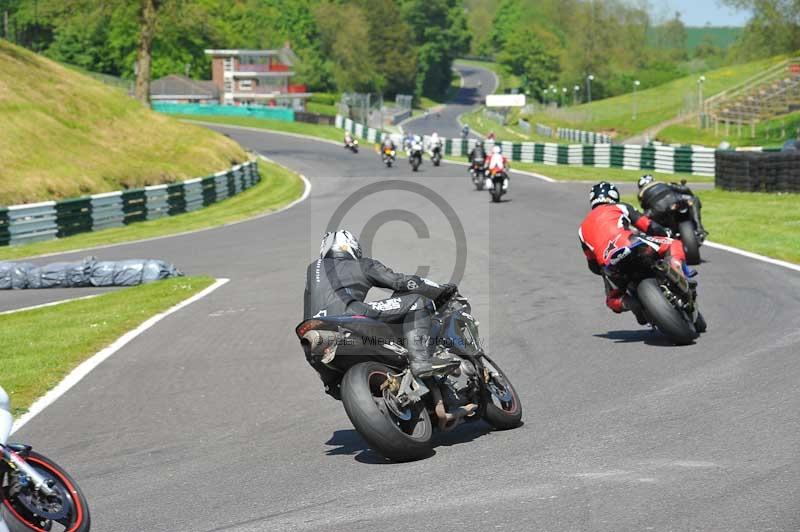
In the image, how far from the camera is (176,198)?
34.7 metres

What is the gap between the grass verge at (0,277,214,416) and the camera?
10906 mm

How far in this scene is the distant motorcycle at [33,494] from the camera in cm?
560

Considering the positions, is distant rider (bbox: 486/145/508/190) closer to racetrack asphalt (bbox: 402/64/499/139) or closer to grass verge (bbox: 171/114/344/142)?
grass verge (bbox: 171/114/344/142)

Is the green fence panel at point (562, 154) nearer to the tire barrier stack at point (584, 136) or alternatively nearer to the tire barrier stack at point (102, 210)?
the tire barrier stack at point (102, 210)

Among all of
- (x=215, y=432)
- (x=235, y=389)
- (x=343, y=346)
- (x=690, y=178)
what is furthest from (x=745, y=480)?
(x=690, y=178)

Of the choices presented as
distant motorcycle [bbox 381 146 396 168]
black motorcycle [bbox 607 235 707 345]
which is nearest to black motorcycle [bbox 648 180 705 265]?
black motorcycle [bbox 607 235 707 345]

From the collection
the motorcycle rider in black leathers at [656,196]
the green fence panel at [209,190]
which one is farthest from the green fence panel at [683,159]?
the motorcycle rider in black leathers at [656,196]

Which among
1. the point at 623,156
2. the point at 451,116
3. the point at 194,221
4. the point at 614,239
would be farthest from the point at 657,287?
the point at 451,116

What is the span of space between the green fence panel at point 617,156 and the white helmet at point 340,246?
135ft

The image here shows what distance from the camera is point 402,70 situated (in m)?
166

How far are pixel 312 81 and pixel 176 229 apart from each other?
131 metres

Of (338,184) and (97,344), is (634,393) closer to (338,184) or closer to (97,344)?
(97,344)

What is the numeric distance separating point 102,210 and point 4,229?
373cm

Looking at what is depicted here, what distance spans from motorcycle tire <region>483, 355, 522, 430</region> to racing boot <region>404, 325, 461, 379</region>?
0.46 meters
